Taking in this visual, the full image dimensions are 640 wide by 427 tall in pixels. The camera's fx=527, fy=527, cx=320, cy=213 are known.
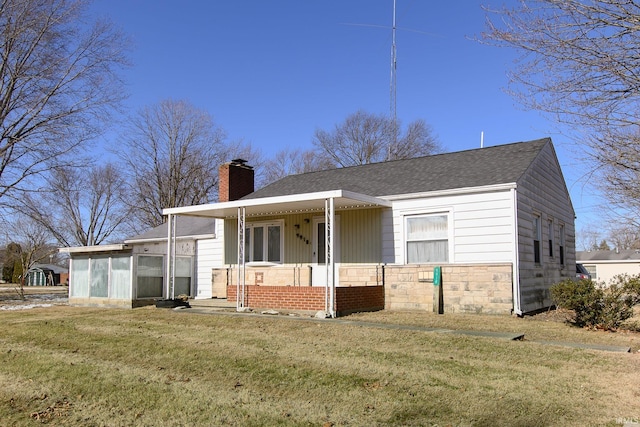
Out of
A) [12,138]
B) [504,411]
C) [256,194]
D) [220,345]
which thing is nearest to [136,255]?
[256,194]

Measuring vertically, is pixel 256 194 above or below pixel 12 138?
below

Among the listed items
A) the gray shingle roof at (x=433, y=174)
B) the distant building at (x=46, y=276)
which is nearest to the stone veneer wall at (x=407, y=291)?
the gray shingle roof at (x=433, y=174)

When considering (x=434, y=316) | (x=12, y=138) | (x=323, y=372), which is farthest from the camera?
(x=12, y=138)

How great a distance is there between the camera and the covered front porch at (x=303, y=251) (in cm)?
1218

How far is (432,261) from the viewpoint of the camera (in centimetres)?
1316

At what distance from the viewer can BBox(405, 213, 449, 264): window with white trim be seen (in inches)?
514

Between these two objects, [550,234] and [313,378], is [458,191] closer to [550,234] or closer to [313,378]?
[550,234]

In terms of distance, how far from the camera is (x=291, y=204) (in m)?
13.9

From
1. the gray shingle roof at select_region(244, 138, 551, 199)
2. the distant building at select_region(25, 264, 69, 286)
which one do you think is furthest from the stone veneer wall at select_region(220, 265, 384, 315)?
the distant building at select_region(25, 264, 69, 286)

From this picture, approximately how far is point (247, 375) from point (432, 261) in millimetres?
7737

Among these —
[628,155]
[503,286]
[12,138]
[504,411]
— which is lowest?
[504,411]

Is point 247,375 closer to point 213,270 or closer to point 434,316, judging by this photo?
point 434,316

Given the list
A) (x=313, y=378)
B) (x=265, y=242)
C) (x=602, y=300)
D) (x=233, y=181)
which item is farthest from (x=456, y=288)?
(x=233, y=181)

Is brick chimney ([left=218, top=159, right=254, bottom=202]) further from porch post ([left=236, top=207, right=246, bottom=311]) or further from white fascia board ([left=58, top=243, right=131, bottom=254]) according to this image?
porch post ([left=236, top=207, right=246, bottom=311])
